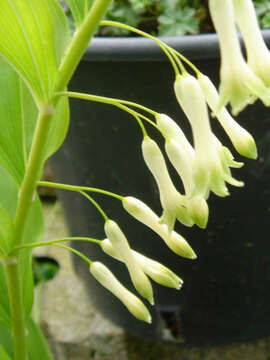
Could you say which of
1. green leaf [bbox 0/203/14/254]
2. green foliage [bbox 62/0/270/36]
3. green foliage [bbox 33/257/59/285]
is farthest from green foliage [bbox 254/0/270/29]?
green foliage [bbox 33/257/59/285]

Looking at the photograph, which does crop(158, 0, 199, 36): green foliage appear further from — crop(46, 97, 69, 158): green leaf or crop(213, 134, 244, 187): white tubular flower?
crop(213, 134, 244, 187): white tubular flower

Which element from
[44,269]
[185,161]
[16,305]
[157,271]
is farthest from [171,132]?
[44,269]

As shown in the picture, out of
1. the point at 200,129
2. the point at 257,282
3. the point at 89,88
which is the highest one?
the point at 200,129

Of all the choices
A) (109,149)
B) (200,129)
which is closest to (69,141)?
(109,149)

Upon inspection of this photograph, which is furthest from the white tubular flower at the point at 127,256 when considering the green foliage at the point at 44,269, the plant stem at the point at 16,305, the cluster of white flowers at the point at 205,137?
the green foliage at the point at 44,269

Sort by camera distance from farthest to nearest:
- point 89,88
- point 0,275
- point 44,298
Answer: point 44,298
point 89,88
point 0,275

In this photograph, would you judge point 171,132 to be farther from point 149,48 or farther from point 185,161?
point 149,48

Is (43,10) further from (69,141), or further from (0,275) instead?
(69,141)

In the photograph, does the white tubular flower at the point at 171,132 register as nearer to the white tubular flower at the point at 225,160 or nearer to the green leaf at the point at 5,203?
the white tubular flower at the point at 225,160
